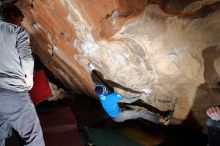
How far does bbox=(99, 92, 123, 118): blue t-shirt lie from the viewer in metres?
3.94

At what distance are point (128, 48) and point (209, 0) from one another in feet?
3.53

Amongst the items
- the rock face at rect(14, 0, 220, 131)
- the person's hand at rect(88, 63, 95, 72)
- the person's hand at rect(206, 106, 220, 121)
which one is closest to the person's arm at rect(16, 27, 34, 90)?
the rock face at rect(14, 0, 220, 131)

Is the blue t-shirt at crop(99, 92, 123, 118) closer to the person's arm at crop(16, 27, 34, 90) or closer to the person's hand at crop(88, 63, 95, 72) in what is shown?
the person's hand at crop(88, 63, 95, 72)

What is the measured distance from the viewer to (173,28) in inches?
108

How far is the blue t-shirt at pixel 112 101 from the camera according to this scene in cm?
394

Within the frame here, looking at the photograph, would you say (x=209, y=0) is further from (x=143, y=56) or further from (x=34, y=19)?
(x=34, y=19)

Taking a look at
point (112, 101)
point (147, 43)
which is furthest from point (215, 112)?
point (112, 101)

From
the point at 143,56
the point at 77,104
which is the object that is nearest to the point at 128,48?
the point at 143,56

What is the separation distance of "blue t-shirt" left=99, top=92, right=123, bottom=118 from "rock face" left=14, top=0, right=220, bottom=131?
156 mm

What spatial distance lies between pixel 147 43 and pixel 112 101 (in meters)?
1.27

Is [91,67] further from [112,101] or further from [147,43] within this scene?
[147,43]

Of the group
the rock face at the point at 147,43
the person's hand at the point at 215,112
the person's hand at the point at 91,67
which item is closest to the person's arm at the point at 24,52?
the rock face at the point at 147,43

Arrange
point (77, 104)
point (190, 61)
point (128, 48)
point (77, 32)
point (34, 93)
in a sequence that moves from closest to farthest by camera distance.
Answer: point (190, 61), point (128, 48), point (77, 32), point (34, 93), point (77, 104)

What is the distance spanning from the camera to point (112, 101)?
13.0 ft
